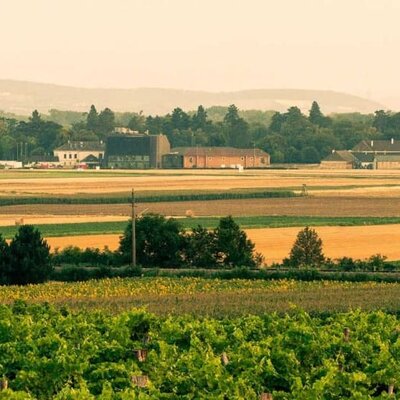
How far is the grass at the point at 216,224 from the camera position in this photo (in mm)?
100438

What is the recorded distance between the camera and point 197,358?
3222 centimetres

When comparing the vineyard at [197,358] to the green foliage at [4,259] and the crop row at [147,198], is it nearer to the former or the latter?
the green foliage at [4,259]

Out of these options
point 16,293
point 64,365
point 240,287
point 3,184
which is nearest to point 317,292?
point 240,287

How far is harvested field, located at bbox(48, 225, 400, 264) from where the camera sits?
86562 mm

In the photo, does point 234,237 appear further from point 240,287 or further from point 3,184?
point 3,184

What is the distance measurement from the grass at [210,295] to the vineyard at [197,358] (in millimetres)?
11904

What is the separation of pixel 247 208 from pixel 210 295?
2677 inches

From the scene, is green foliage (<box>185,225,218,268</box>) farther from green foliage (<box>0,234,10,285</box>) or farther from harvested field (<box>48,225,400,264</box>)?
green foliage (<box>0,234,10,285</box>)

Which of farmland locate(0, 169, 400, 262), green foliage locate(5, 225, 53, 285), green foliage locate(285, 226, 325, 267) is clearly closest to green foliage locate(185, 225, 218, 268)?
farmland locate(0, 169, 400, 262)

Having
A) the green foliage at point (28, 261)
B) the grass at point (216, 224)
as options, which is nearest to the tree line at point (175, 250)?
the green foliage at point (28, 261)

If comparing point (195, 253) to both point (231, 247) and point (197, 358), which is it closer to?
point (231, 247)

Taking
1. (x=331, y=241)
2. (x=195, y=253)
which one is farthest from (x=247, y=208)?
(x=195, y=253)

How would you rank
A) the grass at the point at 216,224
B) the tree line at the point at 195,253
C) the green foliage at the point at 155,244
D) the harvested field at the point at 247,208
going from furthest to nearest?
1. the harvested field at the point at 247,208
2. the grass at the point at 216,224
3. the green foliage at the point at 155,244
4. the tree line at the point at 195,253

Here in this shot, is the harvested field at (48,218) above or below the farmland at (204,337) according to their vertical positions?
A: below
